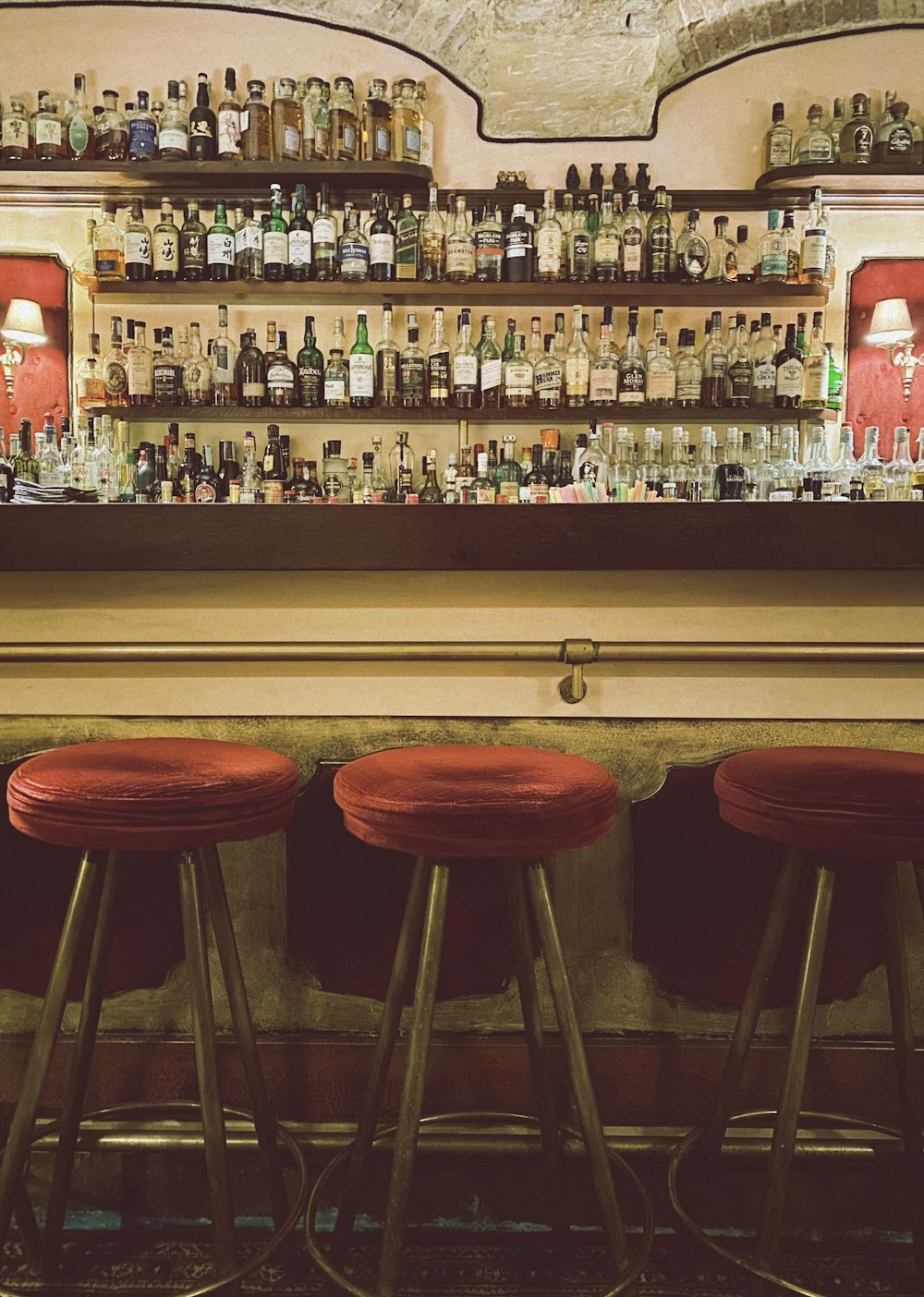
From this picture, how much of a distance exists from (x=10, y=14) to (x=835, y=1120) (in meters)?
4.53

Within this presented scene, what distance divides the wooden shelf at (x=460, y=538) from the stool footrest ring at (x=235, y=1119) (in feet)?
2.48

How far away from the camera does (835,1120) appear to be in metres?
1.53

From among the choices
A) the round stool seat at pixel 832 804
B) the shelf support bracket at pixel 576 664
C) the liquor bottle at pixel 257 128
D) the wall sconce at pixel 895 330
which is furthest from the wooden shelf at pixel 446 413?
the round stool seat at pixel 832 804

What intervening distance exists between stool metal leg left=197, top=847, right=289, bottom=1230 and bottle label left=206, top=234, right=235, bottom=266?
282cm

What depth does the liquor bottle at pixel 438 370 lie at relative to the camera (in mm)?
3618

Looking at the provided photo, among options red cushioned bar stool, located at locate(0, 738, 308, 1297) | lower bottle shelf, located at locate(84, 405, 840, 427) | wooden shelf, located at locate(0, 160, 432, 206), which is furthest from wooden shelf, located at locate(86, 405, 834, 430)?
red cushioned bar stool, located at locate(0, 738, 308, 1297)

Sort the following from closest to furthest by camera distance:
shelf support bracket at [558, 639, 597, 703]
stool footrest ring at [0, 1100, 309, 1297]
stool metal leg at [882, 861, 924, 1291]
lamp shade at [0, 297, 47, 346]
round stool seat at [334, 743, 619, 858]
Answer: round stool seat at [334, 743, 619, 858] < stool footrest ring at [0, 1100, 309, 1297] < stool metal leg at [882, 861, 924, 1291] < shelf support bracket at [558, 639, 597, 703] < lamp shade at [0, 297, 47, 346]

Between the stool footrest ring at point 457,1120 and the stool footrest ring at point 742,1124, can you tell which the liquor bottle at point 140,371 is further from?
the stool footrest ring at point 742,1124

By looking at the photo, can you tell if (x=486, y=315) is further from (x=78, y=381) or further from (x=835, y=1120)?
(x=835, y=1120)

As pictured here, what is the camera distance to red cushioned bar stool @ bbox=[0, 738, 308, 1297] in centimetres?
111

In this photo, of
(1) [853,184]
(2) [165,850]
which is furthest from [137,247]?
(2) [165,850]

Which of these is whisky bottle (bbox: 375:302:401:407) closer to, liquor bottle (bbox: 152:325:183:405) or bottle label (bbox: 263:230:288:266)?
bottle label (bbox: 263:230:288:266)

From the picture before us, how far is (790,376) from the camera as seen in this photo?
3.63 meters

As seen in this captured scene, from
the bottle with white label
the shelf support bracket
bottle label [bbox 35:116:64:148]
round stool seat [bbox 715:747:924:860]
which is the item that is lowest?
round stool seat [bbox 715:747:924:860]
